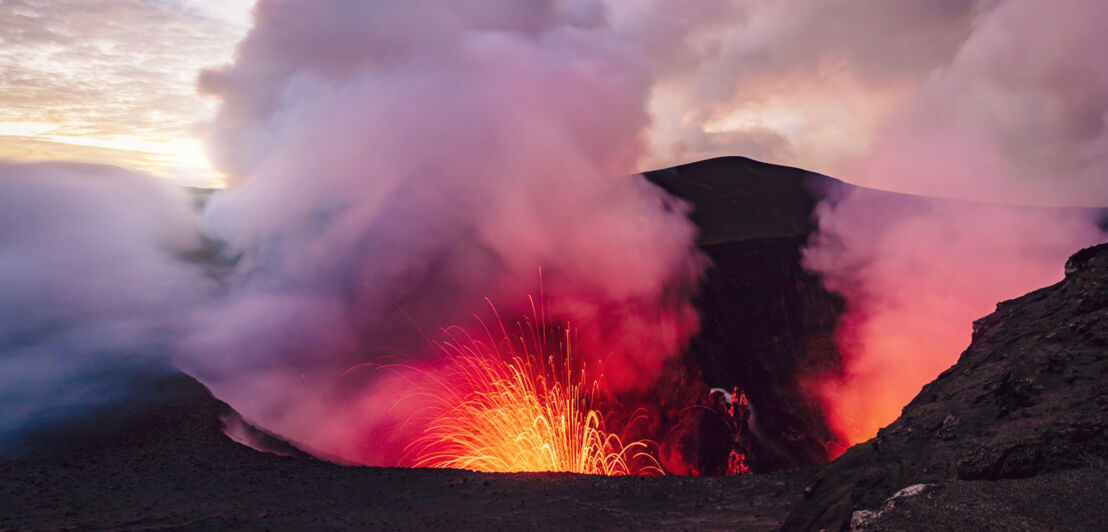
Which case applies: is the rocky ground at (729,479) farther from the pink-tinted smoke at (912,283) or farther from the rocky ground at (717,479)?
the pink-tinted smoke at (912,283)

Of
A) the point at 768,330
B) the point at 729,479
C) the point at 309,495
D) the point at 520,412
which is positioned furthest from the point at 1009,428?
the point at 768,330

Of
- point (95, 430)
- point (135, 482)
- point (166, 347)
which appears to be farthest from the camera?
point (166, 347)

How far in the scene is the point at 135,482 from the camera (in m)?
7.54

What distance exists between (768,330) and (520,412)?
945cm

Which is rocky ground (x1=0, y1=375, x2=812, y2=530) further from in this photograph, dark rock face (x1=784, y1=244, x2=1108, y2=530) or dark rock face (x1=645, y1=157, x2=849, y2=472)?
dark rock face (x1=645, y1=157, x2=849, y2=472)

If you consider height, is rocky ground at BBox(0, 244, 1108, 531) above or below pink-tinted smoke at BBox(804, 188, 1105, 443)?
below

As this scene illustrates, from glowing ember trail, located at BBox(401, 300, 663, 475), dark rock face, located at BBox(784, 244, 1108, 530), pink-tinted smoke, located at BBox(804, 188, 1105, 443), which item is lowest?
glowing ember trail, located at BBox(401, 300, 663, 475)

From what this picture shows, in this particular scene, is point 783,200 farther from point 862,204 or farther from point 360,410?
point 360,410

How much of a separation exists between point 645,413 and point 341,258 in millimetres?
10134

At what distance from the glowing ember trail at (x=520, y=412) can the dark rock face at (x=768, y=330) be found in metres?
2.89

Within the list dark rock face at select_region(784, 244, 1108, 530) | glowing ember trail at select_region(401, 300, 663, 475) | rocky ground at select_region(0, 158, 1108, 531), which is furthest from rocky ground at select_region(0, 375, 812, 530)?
glowing ember trail at select_region(401, 300, 663, 475)

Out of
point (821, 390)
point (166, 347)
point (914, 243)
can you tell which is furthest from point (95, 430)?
point (914, 243)

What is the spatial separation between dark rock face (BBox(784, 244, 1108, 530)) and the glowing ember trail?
410 inches

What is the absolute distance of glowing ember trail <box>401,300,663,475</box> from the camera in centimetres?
1529
